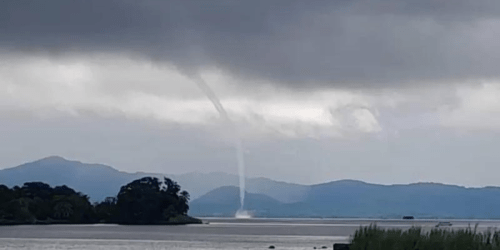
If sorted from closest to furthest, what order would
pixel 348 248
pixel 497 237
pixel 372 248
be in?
1. pixel 497 237
2. pixel 372 248
3. pixel 348 248

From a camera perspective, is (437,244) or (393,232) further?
(393,232)

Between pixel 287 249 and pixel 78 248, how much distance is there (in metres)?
21.1

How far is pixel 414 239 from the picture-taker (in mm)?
46000

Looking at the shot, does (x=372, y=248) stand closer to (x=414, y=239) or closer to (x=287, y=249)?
(x=414, y=239)

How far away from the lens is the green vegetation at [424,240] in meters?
43.3

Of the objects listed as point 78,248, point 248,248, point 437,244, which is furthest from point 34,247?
point 437,244

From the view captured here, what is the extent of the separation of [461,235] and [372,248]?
185 inches

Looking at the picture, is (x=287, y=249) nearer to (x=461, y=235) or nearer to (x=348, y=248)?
(x=348, y=248)

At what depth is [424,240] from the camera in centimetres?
4566

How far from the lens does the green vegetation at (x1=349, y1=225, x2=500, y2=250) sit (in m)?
43.3

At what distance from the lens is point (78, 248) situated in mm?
98125

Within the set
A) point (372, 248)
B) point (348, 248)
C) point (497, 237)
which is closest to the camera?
point (497, 237)

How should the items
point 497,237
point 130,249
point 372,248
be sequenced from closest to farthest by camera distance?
point 497,237, point 372,248, point 130,249

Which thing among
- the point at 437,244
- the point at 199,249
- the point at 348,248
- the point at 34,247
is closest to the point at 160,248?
the point at 199,249
